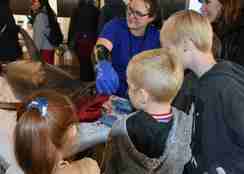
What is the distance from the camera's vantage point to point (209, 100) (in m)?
1.20

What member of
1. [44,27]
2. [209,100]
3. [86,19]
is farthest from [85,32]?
[209,100]

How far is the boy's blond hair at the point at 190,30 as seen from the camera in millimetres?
1277

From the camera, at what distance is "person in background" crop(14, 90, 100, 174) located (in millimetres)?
879

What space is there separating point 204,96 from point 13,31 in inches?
61.6

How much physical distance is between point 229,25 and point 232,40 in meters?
0.08

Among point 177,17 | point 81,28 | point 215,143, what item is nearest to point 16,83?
point 177,17

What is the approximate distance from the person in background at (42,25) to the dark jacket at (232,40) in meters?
2.28

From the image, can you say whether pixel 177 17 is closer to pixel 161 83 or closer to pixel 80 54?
pixel 161 83

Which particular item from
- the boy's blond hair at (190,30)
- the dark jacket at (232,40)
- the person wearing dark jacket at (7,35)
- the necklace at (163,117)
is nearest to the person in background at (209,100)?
the boy's blond hair at (190,30)

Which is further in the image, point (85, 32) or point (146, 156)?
point (85, 32)

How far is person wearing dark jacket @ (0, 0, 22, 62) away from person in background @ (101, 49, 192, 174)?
4.30 feet

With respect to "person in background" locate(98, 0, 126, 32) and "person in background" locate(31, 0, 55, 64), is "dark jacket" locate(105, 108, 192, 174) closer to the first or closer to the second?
"person in background" locate(98, 0, 126, 32)

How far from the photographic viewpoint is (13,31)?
Answer: 232 cm

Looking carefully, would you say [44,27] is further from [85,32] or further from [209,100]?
[209,100]
